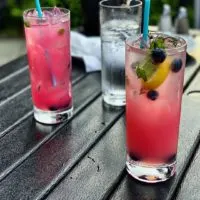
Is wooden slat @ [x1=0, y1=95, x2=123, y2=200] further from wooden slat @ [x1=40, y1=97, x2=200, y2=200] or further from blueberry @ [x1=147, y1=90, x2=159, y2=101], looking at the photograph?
blueberry @ [x1=147, y1=90, x2=159, y2=101]

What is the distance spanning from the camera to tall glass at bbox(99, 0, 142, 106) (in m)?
1.24

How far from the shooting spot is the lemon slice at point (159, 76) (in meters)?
0.85

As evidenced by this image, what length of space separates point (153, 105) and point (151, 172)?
0.12 meters

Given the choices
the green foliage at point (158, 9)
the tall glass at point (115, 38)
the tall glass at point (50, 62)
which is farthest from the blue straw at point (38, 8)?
the green foliage at point (158, 9)

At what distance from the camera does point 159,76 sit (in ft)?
2.82

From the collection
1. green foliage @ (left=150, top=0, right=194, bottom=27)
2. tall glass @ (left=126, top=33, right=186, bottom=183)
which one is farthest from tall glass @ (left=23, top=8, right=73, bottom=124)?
green foliage @ (left=150, top=0, right=194, bottom=27)

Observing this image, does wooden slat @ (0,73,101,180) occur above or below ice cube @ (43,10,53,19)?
below

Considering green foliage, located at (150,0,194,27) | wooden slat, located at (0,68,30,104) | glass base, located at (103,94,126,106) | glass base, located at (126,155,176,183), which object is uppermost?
glass base, located at (126,155,176,183)

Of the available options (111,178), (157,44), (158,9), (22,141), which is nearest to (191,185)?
(111,178)

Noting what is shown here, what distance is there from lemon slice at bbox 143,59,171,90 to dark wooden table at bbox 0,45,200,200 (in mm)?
183

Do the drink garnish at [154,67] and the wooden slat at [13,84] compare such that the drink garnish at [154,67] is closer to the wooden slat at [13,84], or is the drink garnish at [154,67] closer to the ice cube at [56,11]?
the ice cube at [56,11]

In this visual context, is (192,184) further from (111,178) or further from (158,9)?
(158,9)

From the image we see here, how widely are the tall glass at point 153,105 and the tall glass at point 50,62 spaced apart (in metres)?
0.27

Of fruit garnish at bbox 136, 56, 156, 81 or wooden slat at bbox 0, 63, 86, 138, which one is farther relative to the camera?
wooden slat at bbox 0, 63, 86, 138
